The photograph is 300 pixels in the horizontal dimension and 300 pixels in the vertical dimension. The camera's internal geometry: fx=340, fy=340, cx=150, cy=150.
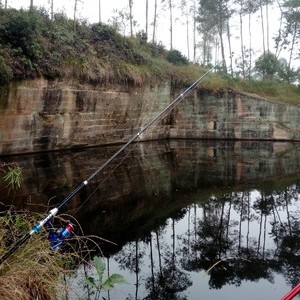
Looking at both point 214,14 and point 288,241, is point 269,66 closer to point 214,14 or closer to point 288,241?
point 214,14

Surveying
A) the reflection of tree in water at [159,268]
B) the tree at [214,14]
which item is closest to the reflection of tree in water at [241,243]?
the reflection of tree in water at [159,268]

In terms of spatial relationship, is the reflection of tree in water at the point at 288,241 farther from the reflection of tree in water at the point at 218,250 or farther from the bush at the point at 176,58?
the bush at the point at 176,58

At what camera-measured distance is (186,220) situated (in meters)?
6.37

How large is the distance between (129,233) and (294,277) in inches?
99.2

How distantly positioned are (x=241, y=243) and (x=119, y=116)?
45.4 feet

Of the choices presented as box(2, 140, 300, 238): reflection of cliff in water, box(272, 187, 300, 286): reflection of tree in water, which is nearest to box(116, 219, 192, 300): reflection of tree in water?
box(2, 140, 300, 238): reflection of cliff in water

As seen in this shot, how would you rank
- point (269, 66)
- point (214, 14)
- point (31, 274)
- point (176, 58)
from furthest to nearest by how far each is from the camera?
point (214, 14)
point (269, 66)
point (176, 58)
point (31, 274)

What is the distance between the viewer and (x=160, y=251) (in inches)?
191

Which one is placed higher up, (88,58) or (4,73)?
(88,58)

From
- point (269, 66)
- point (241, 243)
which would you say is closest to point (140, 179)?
point (241, 243)

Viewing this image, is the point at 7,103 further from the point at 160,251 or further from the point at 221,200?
the point at 160,251

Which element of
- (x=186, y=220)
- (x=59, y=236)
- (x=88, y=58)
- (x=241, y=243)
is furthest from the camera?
(x=88, y=58)

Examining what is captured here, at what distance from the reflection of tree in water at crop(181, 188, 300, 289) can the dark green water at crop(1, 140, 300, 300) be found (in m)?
0.01

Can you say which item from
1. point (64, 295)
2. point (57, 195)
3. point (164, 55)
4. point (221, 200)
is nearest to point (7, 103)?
point (57, 195)
